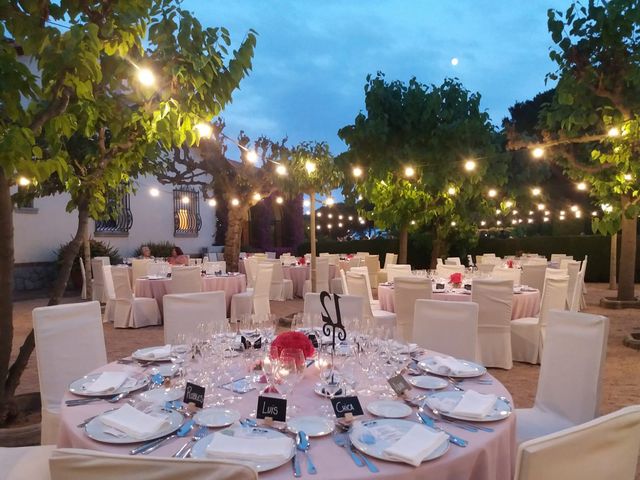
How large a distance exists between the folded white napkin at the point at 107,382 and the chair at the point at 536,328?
4.41 metres

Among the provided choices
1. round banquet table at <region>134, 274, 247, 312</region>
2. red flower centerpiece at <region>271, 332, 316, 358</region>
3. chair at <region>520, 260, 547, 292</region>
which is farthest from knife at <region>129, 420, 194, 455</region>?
chair at <region>520, 260, 547, 292</region>

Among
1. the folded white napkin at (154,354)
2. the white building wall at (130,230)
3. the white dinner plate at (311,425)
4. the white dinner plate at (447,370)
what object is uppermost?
the white building wall at (130,230)

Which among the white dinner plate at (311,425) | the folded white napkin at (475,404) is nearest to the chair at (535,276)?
the folded white napkin at (475,404)

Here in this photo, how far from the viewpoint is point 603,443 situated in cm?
120

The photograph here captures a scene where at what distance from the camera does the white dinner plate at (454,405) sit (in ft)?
5.95

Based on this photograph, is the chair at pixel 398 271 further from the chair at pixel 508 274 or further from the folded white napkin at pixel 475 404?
the folded white napkin at pixel 475 404

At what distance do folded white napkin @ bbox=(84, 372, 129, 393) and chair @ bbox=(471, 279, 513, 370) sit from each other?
3800mm

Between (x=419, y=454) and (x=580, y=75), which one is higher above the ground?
(x=580, y=75)

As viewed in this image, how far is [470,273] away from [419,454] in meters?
6.50

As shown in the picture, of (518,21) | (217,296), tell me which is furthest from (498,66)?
(217,296)

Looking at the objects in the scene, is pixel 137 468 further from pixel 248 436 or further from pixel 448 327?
pixel 448 327

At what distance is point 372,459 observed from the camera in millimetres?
1513

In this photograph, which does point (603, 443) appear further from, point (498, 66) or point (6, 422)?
point (498, 66)

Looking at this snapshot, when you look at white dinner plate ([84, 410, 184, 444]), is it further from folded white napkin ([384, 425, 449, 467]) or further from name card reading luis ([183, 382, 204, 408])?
folded white napkin ([384, 425, 449, 467])
